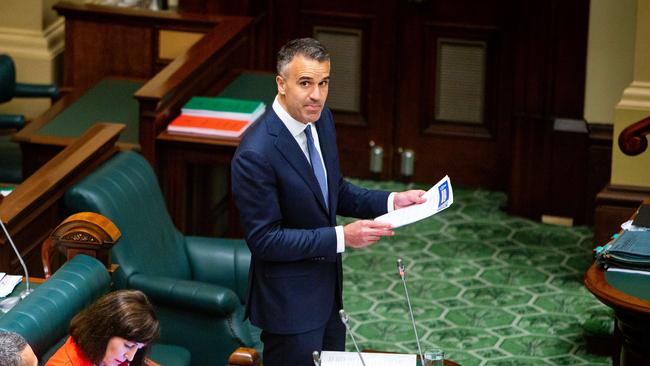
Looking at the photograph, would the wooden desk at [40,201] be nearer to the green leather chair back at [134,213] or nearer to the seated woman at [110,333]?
the green leather chair back at [134,213]

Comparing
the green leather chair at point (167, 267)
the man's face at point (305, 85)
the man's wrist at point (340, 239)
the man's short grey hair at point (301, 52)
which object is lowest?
the green leather chair at point (167, 267)

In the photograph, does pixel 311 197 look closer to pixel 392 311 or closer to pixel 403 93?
pixel 392 311

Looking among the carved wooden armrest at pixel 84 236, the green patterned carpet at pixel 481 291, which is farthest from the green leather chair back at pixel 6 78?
the carved wooden armrest at pixel 84 236

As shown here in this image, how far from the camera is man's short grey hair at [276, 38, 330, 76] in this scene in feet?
12.5

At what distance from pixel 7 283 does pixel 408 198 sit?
1.38 meters

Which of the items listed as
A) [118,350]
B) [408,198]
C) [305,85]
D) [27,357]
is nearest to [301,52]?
[305,85]

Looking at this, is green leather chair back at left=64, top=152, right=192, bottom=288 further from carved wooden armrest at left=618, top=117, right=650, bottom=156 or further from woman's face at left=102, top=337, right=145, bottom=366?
carved wooden armrest at left=618, top=117, right=650, bottom=156

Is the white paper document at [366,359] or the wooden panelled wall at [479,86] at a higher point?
the wooden panelled wall at [479,86]

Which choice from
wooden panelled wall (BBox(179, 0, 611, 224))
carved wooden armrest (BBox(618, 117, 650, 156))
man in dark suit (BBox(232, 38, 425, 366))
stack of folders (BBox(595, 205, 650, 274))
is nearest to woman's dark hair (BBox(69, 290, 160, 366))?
man in dark suit (BBox(232, 38, 425, 366))

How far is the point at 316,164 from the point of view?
3.97 m

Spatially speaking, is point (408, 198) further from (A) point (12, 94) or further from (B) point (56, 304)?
(A) point (12, 94)

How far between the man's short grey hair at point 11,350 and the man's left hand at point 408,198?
4.39ft

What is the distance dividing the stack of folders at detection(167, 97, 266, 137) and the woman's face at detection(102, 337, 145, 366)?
2477mm

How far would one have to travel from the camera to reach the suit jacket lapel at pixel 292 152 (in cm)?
386
